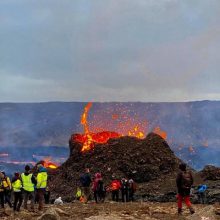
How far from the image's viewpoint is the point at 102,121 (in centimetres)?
16262

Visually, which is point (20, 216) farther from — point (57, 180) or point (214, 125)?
point (214, 125)

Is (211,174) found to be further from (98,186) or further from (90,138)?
(90,138)

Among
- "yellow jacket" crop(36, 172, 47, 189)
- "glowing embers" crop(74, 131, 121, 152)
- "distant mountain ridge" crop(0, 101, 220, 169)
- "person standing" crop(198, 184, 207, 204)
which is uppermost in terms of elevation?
"distant mountain ridge" crop(0, 101, 220, 169)

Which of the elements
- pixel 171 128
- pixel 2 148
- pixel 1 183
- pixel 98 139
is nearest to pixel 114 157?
pixel 98 139

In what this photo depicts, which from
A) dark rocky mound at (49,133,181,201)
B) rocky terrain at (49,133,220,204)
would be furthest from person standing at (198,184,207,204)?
dark rocky mound at (49,133,181,201)

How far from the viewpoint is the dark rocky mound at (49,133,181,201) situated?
4712 cm

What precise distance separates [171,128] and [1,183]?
5633 inches

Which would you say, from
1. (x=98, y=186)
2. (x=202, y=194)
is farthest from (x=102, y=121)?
(x=98, y=186)

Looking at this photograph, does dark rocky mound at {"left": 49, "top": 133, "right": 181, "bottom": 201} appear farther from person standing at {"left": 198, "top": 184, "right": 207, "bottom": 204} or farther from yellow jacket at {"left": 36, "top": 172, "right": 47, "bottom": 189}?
yellow jacket at {"left": 36, "top": 172, "right": 47, "bottom": 189}

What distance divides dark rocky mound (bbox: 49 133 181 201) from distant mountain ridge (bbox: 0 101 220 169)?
97913 mm

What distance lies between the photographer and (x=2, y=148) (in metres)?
147

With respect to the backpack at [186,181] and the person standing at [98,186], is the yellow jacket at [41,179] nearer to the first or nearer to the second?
the backpack at [186,181]

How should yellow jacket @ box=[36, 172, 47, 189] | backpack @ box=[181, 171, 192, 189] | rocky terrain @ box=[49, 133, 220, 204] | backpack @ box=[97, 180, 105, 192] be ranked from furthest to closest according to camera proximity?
rocky terrain @ box=[49, 133, 220, 204] → backpack @ box=[97, 180, 105, 192] → yellow jacket @ box=[36, 172, 47, 189] → backpack @ box=[181, 171, 192, 189]

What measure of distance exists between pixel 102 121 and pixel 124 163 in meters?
115
